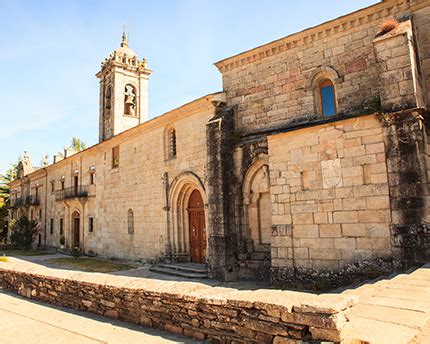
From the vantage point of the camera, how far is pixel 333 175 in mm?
8523

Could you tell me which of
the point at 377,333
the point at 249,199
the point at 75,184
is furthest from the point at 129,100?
the point at 377,333

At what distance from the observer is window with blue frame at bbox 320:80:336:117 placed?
1052cm

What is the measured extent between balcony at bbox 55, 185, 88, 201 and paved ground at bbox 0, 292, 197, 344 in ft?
48.2

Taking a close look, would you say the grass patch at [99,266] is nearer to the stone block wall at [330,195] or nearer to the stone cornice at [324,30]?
the stone block wall at [330,195]

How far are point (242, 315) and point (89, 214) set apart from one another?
18.4 m

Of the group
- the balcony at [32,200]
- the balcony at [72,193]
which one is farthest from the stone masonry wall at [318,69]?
the balcony at [32,200]

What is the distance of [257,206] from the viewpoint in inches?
449

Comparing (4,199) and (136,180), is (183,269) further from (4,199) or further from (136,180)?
(4,199)

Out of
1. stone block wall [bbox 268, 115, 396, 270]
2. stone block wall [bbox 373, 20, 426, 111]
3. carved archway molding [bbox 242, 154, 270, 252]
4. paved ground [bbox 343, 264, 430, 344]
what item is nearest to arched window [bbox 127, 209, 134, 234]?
carved archway molding [bbox 242, 154, 270, 252]

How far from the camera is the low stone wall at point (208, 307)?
11.7ft

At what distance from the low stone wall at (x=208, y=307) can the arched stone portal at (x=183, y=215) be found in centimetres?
689

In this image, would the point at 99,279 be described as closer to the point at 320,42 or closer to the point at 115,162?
the point at 320,42

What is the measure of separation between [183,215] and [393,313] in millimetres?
10649

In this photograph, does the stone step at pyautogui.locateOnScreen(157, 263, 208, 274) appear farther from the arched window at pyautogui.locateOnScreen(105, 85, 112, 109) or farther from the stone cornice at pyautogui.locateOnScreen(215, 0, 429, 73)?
the arched window at pyautogui.locateOnScreen(105, 85, 112, 109)
